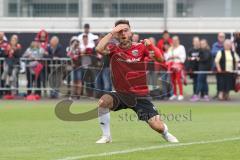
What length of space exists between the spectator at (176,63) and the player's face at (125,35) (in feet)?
35.5

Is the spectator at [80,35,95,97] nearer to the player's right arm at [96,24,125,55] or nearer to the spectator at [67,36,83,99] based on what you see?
the spectator at [67,36,83,99]

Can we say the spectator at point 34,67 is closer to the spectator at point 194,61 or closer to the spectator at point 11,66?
the spectator at point 11,66

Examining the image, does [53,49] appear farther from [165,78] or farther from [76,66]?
[165,78]

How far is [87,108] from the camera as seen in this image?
60.7ft

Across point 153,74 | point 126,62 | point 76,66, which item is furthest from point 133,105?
point 153,74

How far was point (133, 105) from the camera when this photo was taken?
37.0ft

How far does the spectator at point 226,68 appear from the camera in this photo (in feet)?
72.2

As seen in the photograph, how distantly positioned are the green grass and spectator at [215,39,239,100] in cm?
286

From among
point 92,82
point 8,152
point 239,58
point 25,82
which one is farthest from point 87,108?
point 8,152

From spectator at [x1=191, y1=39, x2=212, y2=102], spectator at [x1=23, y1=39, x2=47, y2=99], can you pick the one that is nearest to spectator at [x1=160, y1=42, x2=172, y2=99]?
spectator at [x1=191, y1=39, x2=212, y2=102]

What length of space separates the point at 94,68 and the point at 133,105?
35.4 ft

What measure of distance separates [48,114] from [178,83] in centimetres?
593

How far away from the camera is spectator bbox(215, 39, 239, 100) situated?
22000mm

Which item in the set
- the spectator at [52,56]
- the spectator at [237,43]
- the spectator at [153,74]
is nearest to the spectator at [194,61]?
the spectator at [153,74]
